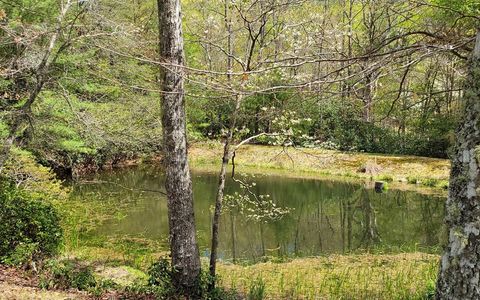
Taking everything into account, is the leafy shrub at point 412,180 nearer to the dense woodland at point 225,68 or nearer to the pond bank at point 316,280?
the dense woodland at point 225,68

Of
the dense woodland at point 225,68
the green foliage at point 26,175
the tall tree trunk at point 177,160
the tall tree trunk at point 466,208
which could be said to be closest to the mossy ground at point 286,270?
the green foliage at point 26,175

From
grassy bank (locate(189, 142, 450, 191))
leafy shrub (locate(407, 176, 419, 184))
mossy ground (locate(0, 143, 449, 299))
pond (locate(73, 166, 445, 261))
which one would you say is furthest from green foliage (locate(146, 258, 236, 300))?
leafy shrub (locate(407, 176, 419, 184))

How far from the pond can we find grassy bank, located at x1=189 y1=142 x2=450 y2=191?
72.9 inches

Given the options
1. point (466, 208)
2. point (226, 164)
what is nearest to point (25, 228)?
point (226, 164)

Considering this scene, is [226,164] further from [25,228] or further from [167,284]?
[25,228]

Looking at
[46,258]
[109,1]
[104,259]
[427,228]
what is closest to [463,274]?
[46,258]

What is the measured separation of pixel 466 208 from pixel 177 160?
367cm

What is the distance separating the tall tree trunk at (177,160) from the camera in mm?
5203

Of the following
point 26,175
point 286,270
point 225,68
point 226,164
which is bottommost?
point 286,270

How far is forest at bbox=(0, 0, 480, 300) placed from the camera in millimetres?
3344

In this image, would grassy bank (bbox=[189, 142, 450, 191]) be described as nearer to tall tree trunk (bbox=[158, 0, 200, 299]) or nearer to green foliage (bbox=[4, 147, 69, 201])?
green foliage (bbox=[4, 147, 69, 201])

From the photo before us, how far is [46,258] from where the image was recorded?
6.47 meters

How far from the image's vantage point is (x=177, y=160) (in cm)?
541

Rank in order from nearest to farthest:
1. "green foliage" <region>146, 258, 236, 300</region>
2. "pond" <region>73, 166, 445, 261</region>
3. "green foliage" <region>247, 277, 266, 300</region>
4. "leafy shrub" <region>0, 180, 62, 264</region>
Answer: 1. "green foliage" <region>146, 258, 236, 300</region>
2. "green foliage" <region>247, 277, 266, 300</region>
3. "leafy shrub" <region>0, 180, 62, 264</region>
4. "pond" <region>73, 166, 445, 261</region>
